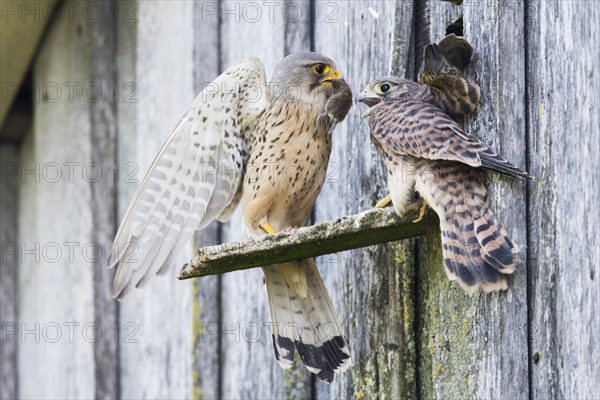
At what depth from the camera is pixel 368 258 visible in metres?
3.33

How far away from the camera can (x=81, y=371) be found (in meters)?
4.53

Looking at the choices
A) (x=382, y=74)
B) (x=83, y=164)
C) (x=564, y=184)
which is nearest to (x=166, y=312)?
(x=83, y=164)

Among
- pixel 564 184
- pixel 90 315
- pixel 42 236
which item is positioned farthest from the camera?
pixel 42 236

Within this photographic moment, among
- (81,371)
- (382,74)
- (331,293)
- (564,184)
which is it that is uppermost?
(382,74)

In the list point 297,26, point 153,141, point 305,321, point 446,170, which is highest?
point 297,26

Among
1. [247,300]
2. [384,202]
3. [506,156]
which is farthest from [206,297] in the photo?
[506,156]

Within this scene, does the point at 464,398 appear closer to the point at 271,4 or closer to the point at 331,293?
the point at 331,293

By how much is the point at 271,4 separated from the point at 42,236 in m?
1.88

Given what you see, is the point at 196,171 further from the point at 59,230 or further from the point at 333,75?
the point at 59,230

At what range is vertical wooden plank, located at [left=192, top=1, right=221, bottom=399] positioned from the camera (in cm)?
388

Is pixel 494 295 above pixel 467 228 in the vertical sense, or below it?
below

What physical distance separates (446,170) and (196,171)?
1.01m

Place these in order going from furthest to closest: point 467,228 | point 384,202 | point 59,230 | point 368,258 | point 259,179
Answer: point 59,230, point 259,179, point 368,258, point 384,202, point 467,228

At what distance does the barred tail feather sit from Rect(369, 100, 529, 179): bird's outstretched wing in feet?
1.95
